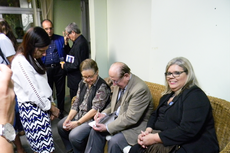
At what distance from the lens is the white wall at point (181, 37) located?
1510 millimetres

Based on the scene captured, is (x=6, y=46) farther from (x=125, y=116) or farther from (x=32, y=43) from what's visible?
(x=125, y=116)

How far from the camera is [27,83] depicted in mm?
1459

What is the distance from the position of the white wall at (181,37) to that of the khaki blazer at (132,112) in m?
0.51

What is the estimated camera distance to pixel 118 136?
66.1 inches

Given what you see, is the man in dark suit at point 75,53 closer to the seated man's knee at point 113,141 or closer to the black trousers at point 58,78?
the black trousers at point 58,78

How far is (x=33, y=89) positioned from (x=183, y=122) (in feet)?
4.11

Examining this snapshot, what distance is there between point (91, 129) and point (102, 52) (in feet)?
5.36

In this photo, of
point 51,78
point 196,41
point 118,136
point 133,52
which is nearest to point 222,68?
point 196,41

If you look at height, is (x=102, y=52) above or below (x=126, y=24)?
below

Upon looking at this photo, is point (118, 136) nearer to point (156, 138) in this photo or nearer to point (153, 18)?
point (156, 138)

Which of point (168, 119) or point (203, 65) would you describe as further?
point (203, 65)

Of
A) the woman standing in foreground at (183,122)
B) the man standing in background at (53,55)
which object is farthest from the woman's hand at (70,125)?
the man standing in background at (53,55)

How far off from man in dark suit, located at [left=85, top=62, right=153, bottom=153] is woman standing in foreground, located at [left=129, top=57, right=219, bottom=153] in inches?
6.4

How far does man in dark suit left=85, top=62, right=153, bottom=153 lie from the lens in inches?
65.6
